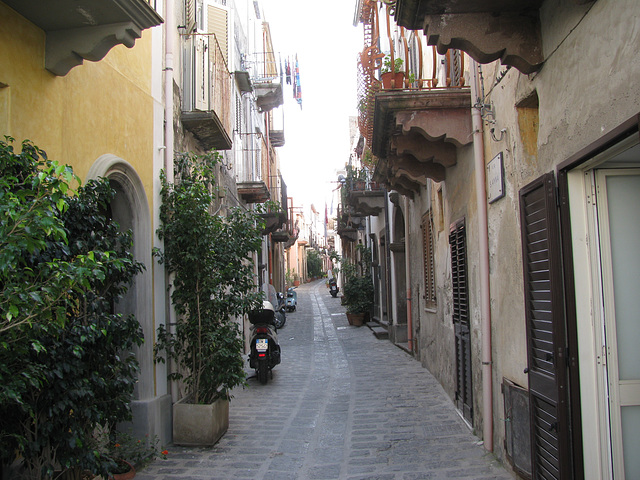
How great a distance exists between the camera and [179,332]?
21.7 feet

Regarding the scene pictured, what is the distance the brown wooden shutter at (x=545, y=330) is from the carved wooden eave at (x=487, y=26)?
3.11 feet

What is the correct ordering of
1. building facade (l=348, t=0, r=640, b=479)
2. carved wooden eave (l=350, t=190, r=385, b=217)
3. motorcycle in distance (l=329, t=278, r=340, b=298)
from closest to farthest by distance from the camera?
building facade (l=348, t=0, r=640, b=479)
carved wooden eave (l=350, t=190, r=385, b=217)
motorcycle in distance (l=329, t=278, r=340, b=298)

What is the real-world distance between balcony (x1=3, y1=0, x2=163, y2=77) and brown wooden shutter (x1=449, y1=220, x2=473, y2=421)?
4410mm

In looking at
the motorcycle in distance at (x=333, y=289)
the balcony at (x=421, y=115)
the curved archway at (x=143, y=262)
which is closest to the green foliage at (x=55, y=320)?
the curved archway at (x=143, y=262)

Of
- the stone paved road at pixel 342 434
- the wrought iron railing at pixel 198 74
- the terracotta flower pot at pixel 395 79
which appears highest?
the wrought iron railing at pixel 198 74

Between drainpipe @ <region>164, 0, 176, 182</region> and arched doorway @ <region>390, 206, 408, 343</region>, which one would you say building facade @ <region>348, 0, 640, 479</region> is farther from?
arched doorway @ <region>390, 206, 408, 343</region>

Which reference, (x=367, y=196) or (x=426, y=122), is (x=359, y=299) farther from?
(x=426, y=122)

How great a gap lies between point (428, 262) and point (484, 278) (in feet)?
15.4

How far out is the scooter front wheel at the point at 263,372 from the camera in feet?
33.0

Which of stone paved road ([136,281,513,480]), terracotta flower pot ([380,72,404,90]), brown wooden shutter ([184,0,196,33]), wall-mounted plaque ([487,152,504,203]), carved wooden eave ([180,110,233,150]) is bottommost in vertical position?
stone paved road ([136,281,513,480])

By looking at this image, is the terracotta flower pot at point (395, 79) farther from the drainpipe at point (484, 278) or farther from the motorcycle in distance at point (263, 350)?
the motorcycle in distance at point (263, 350)

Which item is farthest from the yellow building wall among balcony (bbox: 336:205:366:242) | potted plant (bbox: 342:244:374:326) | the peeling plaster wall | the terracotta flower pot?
balcony (bbox: 336:205:366:242)

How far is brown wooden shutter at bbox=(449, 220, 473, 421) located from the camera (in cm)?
698

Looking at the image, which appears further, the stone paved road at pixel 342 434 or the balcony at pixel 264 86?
the balcony at pixel 264 86
